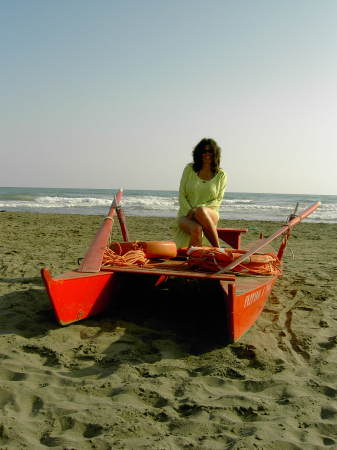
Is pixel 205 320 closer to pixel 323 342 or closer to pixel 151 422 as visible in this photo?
pixel 323 342

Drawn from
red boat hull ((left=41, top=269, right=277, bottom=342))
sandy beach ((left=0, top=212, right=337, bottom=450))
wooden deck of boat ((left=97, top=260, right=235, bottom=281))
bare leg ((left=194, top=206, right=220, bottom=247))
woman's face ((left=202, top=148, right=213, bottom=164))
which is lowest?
sandy beach ((left=0, top=212, right=337, bottom=450))

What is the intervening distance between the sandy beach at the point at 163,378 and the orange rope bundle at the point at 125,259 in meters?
0.41

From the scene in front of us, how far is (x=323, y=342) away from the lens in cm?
341

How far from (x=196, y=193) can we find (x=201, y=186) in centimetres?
10

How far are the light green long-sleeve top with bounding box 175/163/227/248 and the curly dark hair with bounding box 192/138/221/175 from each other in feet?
0.27

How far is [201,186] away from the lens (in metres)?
5.16

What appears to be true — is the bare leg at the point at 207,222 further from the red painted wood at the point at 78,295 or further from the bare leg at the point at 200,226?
the red painted wood at the point at 78,295

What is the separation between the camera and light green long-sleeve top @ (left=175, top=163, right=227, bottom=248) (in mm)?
5160

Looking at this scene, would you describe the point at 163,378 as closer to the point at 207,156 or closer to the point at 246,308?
the point at 246,308

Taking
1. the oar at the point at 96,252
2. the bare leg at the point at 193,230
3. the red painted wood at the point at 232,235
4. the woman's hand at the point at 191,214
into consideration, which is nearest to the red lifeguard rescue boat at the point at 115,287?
the oar at the point at 96,252

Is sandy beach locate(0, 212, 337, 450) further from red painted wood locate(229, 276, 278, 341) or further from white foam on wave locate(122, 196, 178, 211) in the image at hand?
white foam on wave locate(122, 196, 178, 211)

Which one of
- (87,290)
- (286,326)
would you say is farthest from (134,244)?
(286,326)

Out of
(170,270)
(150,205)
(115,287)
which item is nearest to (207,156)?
(170,270)

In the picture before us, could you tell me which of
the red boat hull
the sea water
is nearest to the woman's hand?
the red boat hull
